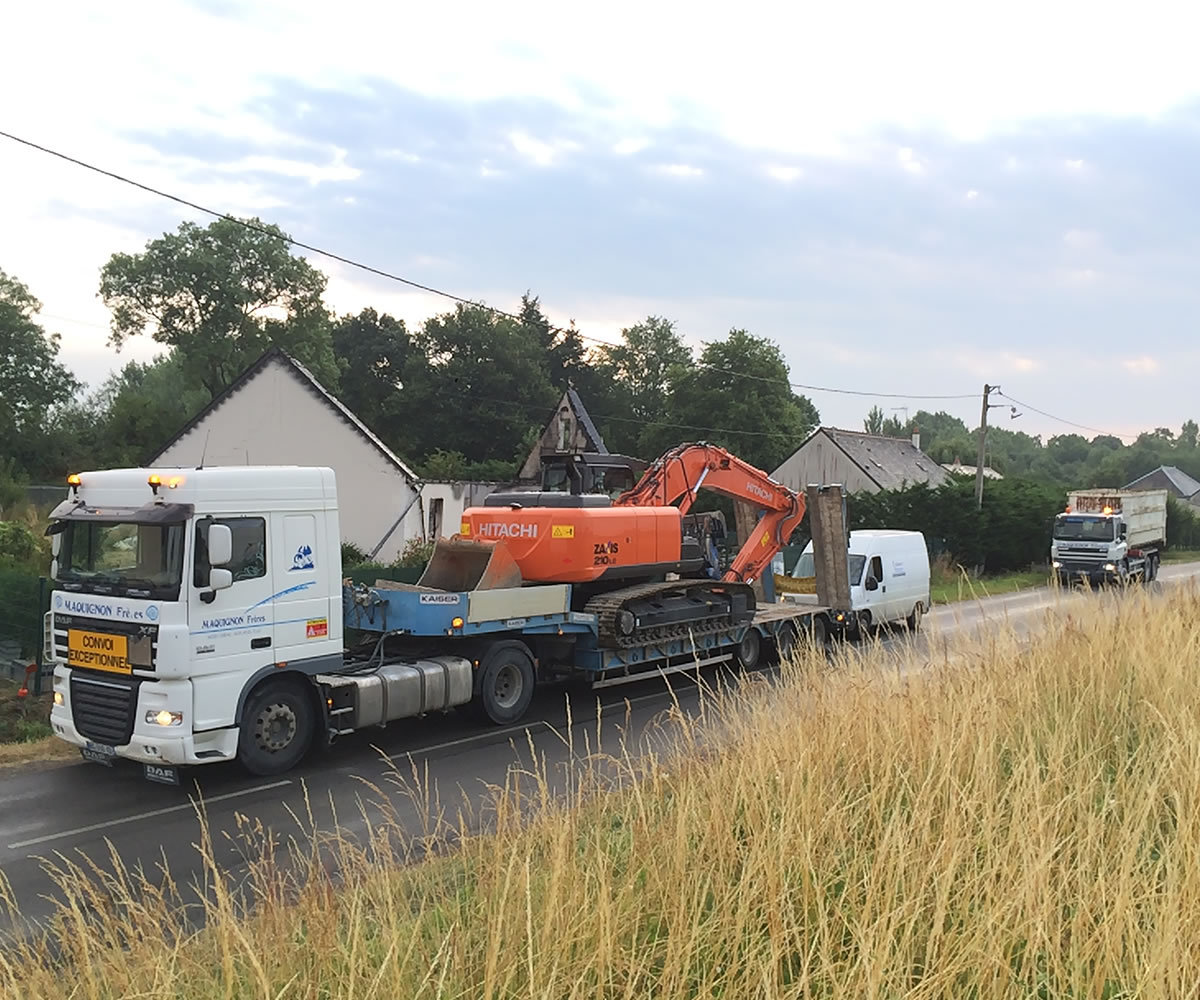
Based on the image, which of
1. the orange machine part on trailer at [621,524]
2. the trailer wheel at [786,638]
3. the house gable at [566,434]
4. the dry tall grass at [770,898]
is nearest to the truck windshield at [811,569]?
the trailer wheel at [786,638]

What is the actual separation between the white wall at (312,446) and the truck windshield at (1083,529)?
19832mm

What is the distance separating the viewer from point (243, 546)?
931cm

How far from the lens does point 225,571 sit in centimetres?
896

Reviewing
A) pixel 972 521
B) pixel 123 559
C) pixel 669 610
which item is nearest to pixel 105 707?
pixel 123 559

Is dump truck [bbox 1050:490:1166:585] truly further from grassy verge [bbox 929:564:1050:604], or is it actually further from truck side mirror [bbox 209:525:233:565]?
truck side mirror [bbox 209:525:233:565]

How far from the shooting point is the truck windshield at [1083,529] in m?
30.0

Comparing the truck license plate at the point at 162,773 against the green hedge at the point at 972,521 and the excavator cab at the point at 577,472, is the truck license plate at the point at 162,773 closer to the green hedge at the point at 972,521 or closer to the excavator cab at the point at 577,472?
the excavator cab at the point at 577,472

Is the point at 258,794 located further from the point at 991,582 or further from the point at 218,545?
the point at 991,582

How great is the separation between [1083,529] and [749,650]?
64.3ft

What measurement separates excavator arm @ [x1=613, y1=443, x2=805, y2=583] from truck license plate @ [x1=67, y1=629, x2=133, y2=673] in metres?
6.95

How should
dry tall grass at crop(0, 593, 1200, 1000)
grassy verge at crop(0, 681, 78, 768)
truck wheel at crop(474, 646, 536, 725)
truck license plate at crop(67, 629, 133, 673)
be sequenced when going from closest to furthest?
1. dry tall grass at crop(0, 593, 1200, 1000)
2. truck license plate at crop(67, 629, 133, 673)
3. grassy verge at crop(0, 681, 78, 768)
4. truck wheel at crop(474, 646, 536, 725)

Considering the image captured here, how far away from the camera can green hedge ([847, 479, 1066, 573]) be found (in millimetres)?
34719

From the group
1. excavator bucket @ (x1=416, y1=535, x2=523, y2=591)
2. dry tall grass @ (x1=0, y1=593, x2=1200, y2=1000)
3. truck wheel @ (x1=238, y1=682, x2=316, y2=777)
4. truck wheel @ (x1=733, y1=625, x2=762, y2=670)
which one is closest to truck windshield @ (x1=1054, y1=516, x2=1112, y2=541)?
truck wheel @ (x1=733, y1=625, x2=762, y2=670)

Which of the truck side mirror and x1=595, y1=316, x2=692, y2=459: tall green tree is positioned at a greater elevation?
x1=595, y1=316, x2=692, y2=459: tall green tree
